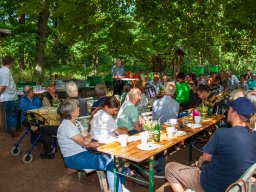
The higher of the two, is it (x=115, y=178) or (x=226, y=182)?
(x=226, y=182)

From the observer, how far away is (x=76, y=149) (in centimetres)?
387

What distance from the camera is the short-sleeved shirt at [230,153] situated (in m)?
2.70

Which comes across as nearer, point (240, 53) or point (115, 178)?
point (115, 178)

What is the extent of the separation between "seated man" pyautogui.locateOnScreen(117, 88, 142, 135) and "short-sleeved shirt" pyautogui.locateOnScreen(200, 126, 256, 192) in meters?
2.01

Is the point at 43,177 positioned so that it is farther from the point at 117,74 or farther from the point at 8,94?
the point at 117,74

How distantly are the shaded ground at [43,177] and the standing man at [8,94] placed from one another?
141 centimetres

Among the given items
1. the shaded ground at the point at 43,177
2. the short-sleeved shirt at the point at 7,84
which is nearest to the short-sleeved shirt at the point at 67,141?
the shaded ground at the point at 43,177

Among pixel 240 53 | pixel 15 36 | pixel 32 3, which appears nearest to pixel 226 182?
pixel 32 3

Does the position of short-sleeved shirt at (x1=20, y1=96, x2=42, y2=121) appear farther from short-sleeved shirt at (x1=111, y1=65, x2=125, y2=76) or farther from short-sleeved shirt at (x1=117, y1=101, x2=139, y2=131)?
short-sleeved shirt at (x1=111, y1=65, x2=125, y2=76)

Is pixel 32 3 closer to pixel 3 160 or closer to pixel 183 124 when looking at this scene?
pixel 3 160

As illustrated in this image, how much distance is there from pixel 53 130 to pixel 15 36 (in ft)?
36.6

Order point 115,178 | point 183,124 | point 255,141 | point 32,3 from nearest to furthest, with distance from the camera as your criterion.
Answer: point 255,141 < point 115,178 < point 183,124 < point 32,3

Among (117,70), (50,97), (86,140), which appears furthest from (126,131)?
(117,70)

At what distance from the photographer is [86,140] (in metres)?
3.90
